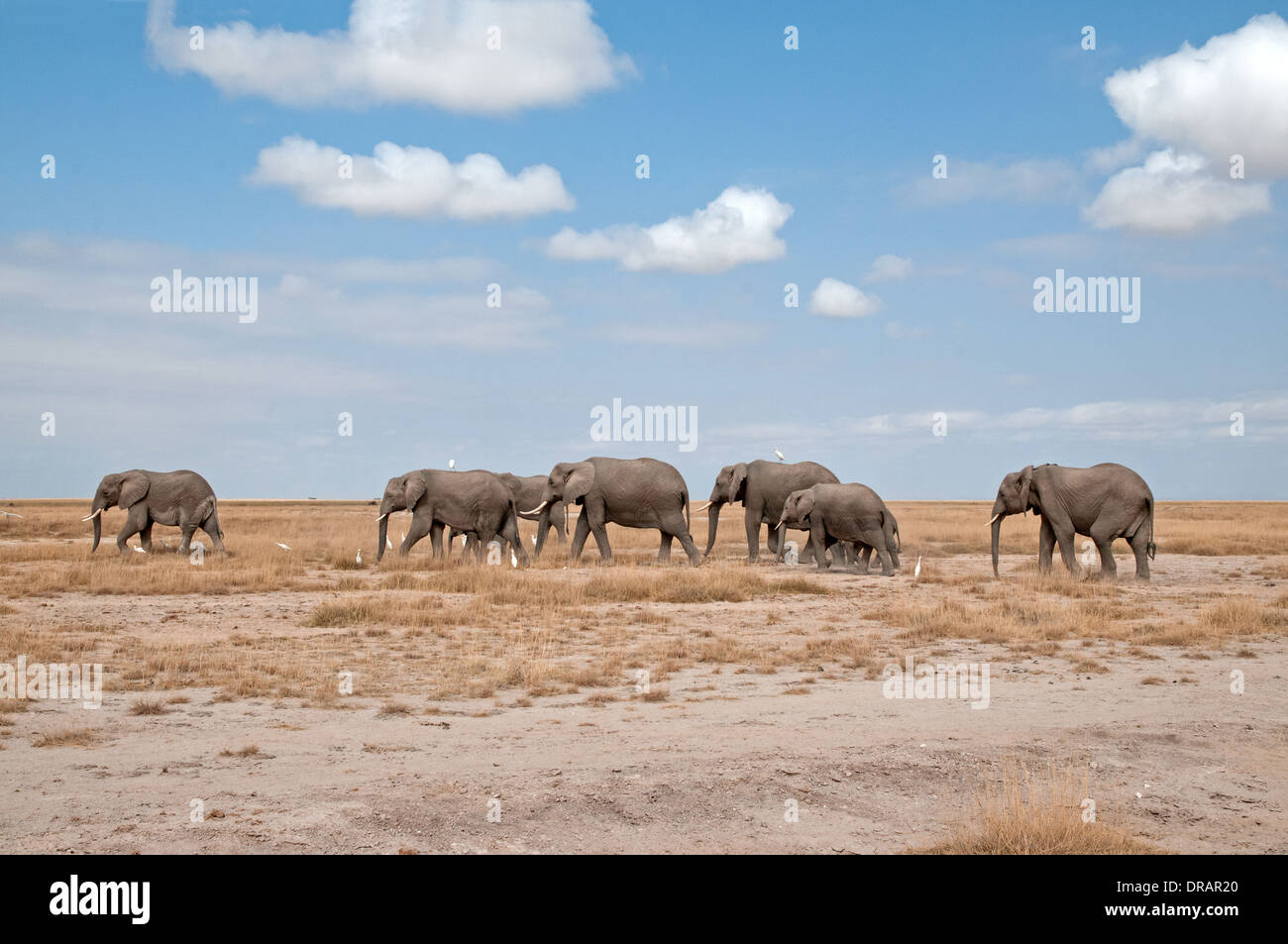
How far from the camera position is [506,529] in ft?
105

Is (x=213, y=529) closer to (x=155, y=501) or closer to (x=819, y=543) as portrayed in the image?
(x=155, y=501)

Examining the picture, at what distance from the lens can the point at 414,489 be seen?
30.9 m

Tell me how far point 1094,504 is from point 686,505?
38.0ft

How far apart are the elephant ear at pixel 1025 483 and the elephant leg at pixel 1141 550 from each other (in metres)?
2.53

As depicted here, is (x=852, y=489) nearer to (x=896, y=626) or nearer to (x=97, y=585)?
(x=896, y=626)

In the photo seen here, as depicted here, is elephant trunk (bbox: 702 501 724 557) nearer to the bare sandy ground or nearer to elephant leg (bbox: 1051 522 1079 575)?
elephant leg (bbox: 1051 522 1079 575)

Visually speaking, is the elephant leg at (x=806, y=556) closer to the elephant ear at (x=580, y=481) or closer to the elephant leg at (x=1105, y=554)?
the elephant ear at (x=580, y=481)

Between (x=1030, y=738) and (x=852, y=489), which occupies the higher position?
(x=852, y=489)

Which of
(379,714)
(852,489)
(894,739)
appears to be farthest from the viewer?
(852,489)

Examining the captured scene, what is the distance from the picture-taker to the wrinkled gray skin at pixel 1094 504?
25.9 meters

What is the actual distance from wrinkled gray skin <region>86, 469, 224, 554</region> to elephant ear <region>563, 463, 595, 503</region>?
10397mm

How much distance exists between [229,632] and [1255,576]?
1021 inches
